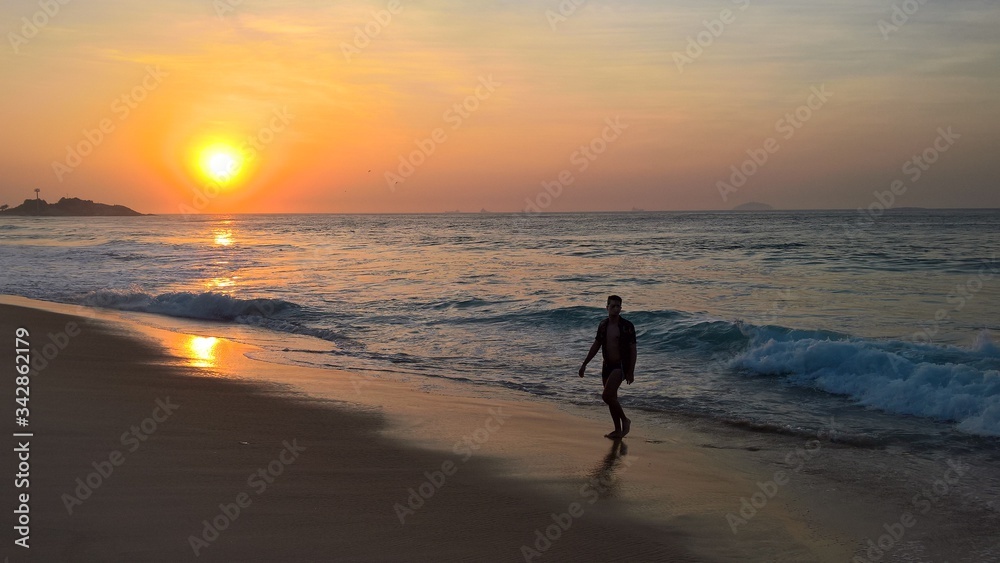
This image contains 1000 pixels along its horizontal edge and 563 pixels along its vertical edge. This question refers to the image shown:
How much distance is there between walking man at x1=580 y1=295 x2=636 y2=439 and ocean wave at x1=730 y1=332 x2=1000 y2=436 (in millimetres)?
4092

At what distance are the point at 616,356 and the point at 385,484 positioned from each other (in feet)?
10.6

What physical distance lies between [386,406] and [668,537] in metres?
4.69

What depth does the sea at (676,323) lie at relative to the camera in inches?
384

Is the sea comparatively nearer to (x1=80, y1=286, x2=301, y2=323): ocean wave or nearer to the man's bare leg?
(x1=80, y1=286, x2=301, y2=323): ocean wave

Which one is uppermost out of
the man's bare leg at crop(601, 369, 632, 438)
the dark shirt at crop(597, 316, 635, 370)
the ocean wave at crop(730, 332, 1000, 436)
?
the dark shirt at crop(597, 316, 635, 370)

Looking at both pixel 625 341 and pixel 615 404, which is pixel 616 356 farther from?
pixel 615 404

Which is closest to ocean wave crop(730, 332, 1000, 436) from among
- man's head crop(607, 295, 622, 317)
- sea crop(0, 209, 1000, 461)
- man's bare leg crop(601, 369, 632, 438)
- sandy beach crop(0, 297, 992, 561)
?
sea crop(0, 209, 1000, 461)

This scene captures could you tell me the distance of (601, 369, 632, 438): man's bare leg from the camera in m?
7.96

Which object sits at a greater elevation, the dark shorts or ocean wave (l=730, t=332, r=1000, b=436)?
the dark shorts

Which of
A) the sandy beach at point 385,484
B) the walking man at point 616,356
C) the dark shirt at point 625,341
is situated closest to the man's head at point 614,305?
the walking man at point 616,356

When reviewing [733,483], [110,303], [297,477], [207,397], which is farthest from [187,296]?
[733,483]

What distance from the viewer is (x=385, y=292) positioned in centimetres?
2322

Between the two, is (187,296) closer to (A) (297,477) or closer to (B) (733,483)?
(A) (297,477)

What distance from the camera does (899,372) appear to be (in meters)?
11.0
